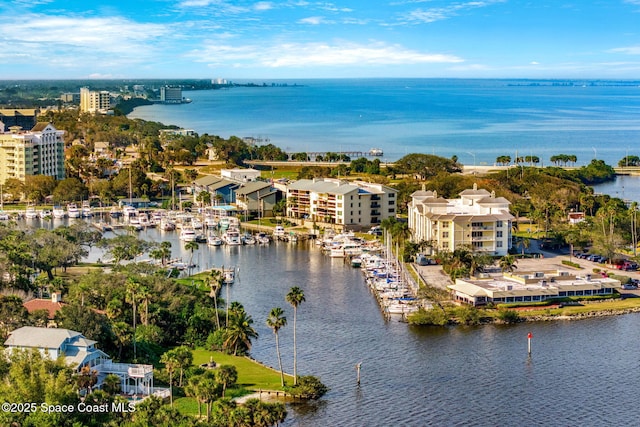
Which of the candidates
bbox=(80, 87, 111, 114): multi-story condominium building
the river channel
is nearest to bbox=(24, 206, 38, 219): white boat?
the river channel

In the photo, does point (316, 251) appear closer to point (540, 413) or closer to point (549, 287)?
point (549, 287)

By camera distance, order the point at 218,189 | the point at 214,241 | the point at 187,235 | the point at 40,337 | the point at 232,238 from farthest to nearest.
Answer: the point at 218,189 < the point at 187,235 < the point at 232,238 < the point at 214,241 < the point at 40,337

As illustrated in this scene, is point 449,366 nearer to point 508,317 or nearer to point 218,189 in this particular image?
point 508,317

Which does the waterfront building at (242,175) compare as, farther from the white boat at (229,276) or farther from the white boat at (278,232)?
the white boat at (229,276)

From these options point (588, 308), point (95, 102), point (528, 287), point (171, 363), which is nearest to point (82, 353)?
point (171, 363)

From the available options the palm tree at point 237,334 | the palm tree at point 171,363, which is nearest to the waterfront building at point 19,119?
the palm tree at point 237,334

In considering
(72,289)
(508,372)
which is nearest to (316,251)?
(72,289)
